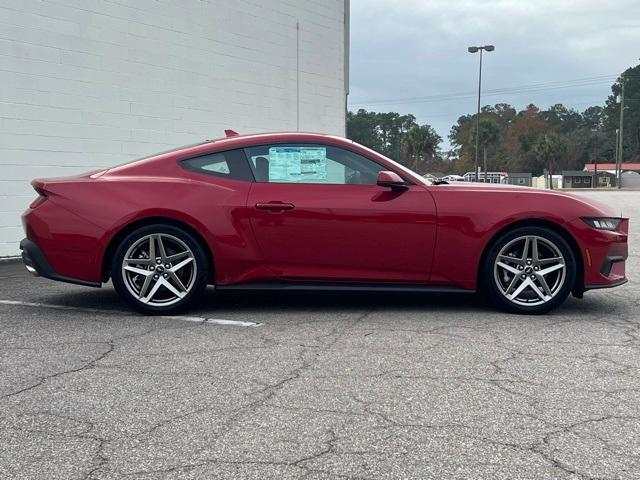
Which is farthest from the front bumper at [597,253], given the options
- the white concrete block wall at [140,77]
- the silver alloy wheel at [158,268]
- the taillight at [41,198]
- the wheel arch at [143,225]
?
the white concrete block wall at [140,77]

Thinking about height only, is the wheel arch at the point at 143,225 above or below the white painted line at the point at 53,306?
above

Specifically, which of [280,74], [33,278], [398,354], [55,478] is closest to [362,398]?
[398,354]

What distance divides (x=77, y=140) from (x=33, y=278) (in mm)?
2834

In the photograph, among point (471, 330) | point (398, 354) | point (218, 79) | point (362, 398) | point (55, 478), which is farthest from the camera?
point (218, 79)

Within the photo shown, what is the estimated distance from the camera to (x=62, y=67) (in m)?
9.10

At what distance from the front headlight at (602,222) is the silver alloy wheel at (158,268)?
3.14m

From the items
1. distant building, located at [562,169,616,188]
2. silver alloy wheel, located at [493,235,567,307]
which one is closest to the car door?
silver alloy wheel, located at [493,235,567,307]

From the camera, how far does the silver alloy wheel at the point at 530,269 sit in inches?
205

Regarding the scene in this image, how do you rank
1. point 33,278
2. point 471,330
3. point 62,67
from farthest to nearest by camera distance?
point 62,67 → point 33,278 → point 471,330

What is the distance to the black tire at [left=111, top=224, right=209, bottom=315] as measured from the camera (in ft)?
16.8

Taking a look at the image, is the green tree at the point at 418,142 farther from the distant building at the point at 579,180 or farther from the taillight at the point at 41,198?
the taillight at the point at 41,198

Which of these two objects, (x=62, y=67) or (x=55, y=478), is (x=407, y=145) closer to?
(x=62, y=67)

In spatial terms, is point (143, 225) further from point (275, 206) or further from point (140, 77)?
point (140, 77)

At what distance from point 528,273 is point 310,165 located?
196 centimetres
